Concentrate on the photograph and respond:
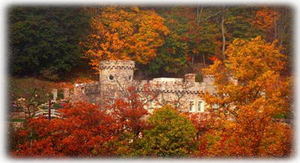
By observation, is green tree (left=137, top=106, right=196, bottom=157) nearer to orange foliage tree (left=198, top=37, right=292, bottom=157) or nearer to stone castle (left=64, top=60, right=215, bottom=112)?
orange foliage tree (left=198, top=37, right=292, bottom=157)

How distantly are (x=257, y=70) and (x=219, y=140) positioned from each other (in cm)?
702

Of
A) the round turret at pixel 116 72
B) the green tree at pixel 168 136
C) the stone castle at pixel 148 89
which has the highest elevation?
the round turret at pixel 116 72

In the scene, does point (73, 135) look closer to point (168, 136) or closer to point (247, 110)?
point (168, 136)

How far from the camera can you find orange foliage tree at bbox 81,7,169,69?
111 ft

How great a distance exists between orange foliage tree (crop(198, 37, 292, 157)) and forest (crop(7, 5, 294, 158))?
0.06m

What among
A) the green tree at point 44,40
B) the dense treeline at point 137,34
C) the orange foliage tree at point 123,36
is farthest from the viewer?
the orange foliage tree at point 123,36

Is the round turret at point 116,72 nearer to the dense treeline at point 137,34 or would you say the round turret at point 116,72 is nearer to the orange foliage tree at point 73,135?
the dense treeline at point 137,34

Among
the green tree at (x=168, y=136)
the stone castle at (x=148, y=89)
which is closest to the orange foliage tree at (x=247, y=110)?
the green tree at (x=168, y=136)

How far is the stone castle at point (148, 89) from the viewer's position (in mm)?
28359

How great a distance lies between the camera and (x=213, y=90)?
2920cm

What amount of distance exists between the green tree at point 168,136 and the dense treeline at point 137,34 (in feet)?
38.3

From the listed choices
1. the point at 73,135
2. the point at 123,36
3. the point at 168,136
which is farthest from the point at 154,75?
the point at 73,135

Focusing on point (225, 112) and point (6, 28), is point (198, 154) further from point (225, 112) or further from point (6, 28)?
point (6, 28)

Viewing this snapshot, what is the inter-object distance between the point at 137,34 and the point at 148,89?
7.86 metres
